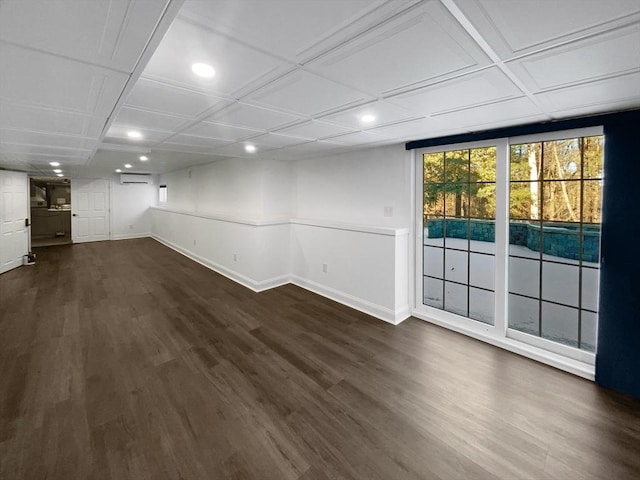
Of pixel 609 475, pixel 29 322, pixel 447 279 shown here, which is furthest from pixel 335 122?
pixel 29 322

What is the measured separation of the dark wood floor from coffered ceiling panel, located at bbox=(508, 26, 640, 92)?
2277 mm

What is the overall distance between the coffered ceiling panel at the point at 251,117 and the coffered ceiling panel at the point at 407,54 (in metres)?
0.82

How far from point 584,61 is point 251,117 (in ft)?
7.05

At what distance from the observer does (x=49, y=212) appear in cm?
1074

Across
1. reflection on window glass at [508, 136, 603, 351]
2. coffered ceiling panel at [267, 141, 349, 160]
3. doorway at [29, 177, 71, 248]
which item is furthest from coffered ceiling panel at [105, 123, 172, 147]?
doorway at [29, 177, 71, 248]

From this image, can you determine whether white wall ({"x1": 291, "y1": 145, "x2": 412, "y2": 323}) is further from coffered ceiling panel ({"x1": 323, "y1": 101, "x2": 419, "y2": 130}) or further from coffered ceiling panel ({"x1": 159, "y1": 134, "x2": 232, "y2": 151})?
coffered ceiling panel ({"x1": 159, "y1": 134, "x2": 232, "y2": 151})

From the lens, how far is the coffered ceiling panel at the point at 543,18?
1.03 metres

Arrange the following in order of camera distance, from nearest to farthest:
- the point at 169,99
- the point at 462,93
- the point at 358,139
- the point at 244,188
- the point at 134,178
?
the point at 462,93
the point at 169,99
the point at 358,139
the point at 244,188
the point at 134,178

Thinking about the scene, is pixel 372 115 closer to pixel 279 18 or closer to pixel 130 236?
pixel 279 18

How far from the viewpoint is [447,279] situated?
149 inches

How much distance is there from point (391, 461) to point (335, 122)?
258 cm

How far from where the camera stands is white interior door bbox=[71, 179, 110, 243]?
9.43 metres

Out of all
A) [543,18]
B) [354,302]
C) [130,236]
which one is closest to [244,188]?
[354,302]

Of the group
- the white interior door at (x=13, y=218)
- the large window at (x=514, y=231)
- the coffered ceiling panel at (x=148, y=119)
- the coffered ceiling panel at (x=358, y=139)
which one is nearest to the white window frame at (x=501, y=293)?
the large window at (x=514, y=231)
